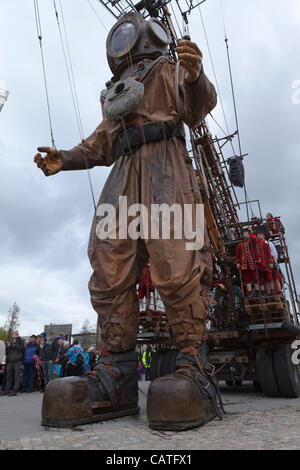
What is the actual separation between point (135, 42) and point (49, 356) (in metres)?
6.13

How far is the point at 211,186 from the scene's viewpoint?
21.2 feet

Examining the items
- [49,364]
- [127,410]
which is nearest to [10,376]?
[49,364]

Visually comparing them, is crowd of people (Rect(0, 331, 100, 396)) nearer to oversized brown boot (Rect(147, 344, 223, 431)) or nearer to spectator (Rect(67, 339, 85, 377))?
spectator (Rect(67, 339, 85, 377))

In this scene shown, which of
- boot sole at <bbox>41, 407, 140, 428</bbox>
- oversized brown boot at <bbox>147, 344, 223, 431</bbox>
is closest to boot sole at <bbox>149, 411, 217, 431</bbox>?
oversized brown boot at <bbox>147, 344, 223, 431</bbox>

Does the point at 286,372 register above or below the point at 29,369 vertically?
below

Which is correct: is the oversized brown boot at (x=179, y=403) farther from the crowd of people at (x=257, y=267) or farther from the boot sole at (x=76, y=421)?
the crowd of people at (x=257, y=267)

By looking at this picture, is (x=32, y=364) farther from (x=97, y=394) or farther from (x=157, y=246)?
(x=157, y=246)

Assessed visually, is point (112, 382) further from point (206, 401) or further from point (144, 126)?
point (144, 126)

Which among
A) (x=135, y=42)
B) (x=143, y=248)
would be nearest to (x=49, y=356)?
(x=143, y=248)

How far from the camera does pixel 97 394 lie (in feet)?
7.52

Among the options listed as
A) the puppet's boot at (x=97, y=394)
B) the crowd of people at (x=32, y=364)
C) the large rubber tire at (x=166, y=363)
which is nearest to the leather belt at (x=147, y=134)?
the puppet's boot at (x=97, y=394)

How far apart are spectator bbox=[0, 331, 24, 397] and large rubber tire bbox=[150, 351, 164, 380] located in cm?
316

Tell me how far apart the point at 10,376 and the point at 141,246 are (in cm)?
536

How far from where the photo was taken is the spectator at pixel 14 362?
264 inches
